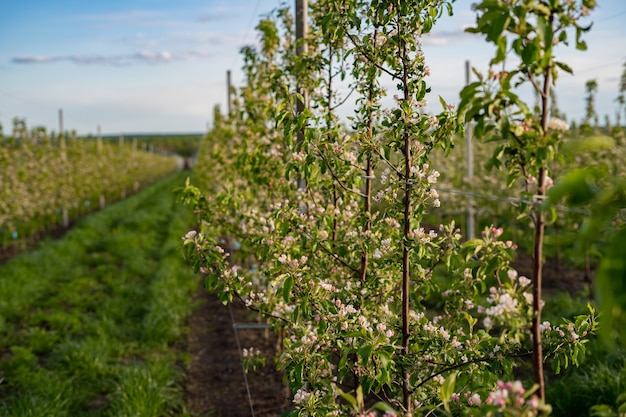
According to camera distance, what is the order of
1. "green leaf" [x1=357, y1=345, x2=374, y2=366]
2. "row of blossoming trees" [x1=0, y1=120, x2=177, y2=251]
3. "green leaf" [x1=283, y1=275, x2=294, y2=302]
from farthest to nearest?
"row of blossoming trees" [x1=0, y1=120, x2=177, y2=251] → "green leaf" [x1=283, y1=275, x2=294, y2=302] → "green leaf" [x1=357, y1=345, x2=374, y2=366]

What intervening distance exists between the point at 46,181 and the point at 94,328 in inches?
429

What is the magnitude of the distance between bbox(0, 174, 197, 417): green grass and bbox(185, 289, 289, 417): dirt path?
213mm

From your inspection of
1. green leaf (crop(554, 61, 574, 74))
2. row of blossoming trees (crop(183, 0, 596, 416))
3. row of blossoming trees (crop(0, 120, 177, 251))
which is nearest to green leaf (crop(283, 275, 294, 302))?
row of blossoming trees (crop(183, 0, 596, 416))

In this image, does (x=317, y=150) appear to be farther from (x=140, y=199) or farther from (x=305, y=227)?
(x=140, y=199)

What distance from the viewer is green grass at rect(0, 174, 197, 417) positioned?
5328 mm

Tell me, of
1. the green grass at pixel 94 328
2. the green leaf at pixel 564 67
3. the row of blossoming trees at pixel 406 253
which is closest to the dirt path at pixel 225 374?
the green grass at pixel 94 328

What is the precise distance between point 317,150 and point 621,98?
707 centimetres

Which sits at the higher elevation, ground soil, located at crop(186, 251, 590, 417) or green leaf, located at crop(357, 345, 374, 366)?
green leaf, located at crop(357, 345, 374, 366)

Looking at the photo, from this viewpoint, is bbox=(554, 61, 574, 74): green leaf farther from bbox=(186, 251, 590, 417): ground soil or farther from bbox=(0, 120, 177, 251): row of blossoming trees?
bbox=(0, 120, 177, 251): row of blossoming trees

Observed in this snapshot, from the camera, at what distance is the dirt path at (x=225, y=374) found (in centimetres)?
540

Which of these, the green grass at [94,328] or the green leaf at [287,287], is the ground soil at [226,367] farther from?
the green leaf at [287,287]

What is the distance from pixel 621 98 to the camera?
8500 millimetres

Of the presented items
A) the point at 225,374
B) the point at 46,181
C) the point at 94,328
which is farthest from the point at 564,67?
the point at 46,181

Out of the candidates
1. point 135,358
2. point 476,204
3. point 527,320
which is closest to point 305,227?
point 527,320
